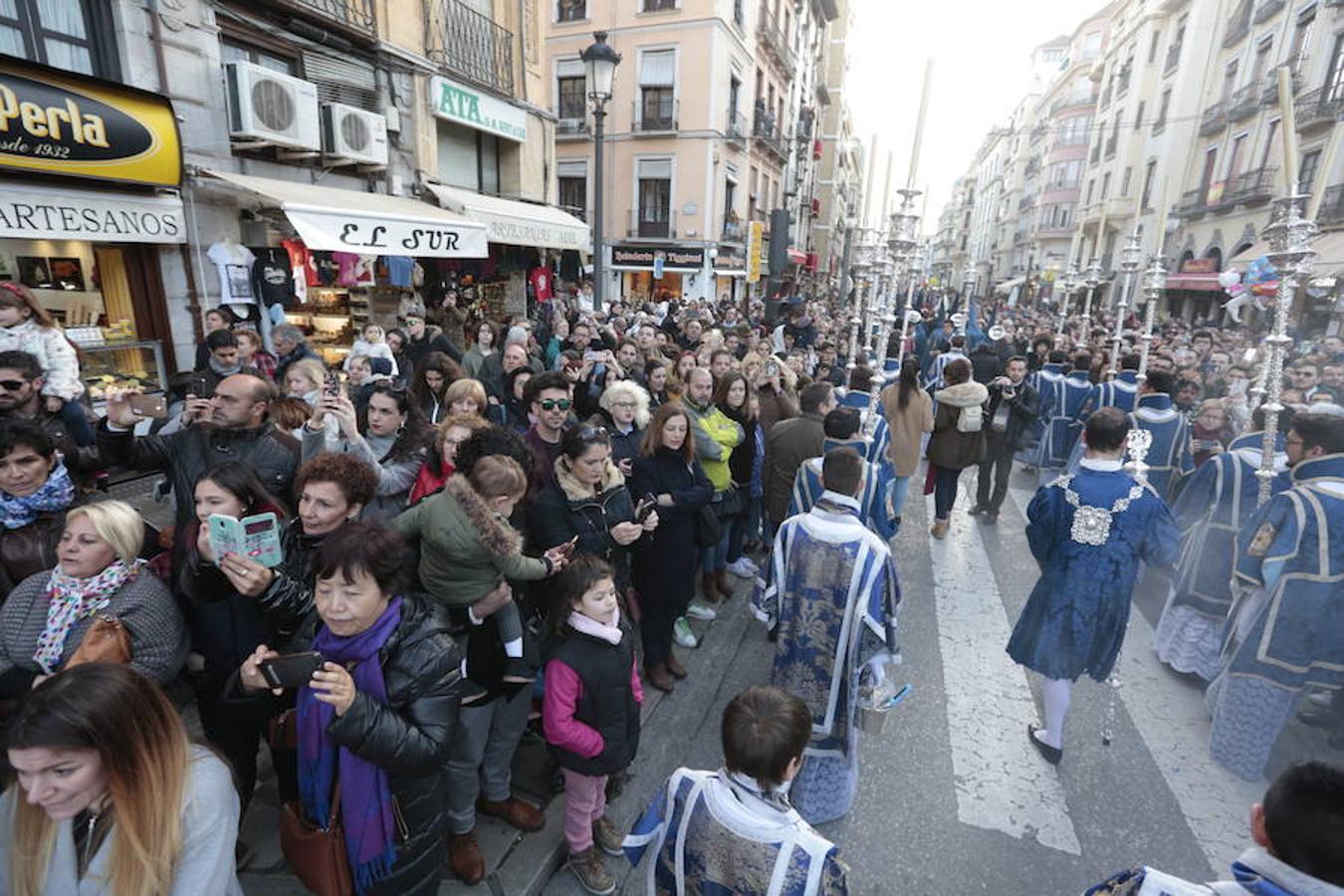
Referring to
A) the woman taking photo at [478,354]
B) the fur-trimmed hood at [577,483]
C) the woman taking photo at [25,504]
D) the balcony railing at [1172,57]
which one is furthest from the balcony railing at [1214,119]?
the woman taking photo at [25,504]

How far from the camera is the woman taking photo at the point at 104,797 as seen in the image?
1.43 m

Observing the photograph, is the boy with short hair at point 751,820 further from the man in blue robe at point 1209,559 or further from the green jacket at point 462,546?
the man in blue robe at point 1209,559

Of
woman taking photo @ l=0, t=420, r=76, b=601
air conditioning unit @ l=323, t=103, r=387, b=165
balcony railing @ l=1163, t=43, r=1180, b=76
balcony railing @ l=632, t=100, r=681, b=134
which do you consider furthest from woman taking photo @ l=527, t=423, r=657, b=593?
balcony railing @ l=1163, t=43, r=1180, b=76

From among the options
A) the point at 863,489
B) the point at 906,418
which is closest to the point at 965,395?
the point at 906,418

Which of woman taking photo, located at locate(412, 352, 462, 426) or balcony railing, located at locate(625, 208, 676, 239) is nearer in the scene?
woman taking photo, located at locate(412, 352, 462, 426)

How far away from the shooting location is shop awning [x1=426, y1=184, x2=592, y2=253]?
10477mm

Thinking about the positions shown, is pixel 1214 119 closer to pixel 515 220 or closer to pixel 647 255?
pixel 647 255

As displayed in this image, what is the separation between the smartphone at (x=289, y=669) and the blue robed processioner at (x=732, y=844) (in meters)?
1.06

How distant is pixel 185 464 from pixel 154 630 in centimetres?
136

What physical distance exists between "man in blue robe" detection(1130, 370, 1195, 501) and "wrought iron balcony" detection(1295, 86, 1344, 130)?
19.1m

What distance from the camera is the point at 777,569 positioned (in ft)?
10.7

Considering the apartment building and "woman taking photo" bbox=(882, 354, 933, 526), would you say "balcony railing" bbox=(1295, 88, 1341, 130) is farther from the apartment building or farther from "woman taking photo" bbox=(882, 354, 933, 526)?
"woman taking photo" bbox=(882, 354, 933, 526)

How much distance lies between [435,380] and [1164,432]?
22.1 ft

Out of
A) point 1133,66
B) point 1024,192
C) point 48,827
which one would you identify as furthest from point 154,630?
point 1024,192
